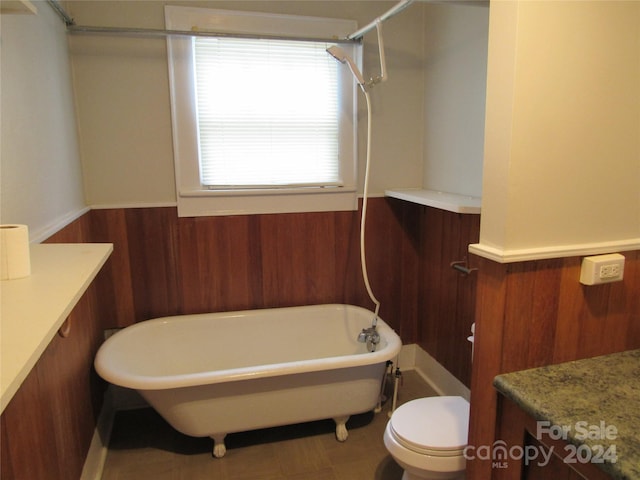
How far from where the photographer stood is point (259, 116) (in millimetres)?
2635

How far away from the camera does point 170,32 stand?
234 cm

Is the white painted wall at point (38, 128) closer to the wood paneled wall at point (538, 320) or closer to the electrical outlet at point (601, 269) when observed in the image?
the wood paneled wall at point (538, 320)

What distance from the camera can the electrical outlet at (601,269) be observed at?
1.29 m

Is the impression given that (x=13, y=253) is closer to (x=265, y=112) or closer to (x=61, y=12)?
(x=61, y=12)

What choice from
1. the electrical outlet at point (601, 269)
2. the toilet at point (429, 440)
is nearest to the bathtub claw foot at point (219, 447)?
the toilet at point (429, 440)

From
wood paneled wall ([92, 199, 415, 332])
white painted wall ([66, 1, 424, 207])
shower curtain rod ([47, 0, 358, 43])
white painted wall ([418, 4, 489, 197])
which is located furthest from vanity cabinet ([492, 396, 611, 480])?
shower curtain rod ([47, 0, 358, 43])

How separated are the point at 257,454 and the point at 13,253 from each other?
161 cm

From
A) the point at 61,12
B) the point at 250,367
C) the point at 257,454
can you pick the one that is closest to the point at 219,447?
the point at 257,454

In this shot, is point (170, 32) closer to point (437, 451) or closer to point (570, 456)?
point (437, 451)

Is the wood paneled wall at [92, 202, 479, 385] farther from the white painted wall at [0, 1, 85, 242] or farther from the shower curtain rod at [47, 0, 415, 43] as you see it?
the shower curtain rod at [47, 0, 415, 43]

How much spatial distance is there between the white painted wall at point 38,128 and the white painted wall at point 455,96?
2.06 meters

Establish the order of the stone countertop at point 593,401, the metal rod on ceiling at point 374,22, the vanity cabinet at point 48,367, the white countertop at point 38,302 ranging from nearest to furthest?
the white countertop at point 38,302
the vanity cabinet at point 48,367
the stone countertop at point 593,401
the metal rod on ceiling at point 374,22

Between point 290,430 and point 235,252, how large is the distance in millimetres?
1074

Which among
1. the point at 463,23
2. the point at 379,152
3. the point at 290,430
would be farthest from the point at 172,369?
the point at 463,23
